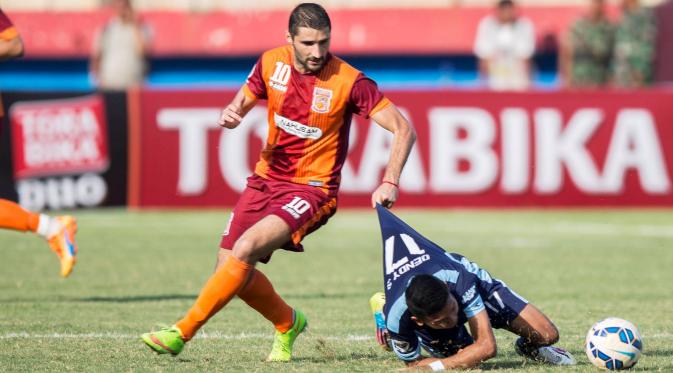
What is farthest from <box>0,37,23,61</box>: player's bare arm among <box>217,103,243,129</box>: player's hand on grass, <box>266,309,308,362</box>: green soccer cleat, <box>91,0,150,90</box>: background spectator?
<box>91,0,150,90</box>: background spectator

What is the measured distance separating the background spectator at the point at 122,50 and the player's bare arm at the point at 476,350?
13215mm

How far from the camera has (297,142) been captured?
754cm

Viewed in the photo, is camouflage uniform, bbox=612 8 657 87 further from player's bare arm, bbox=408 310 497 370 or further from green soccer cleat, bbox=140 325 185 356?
green soccer cleat, bbox=140 325 185 356

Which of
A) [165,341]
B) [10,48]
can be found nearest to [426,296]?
[165,341]

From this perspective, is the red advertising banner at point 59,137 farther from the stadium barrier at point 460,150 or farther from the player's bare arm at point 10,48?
the player's bare arm at point 10,48

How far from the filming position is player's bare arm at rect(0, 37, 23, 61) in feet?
30.1

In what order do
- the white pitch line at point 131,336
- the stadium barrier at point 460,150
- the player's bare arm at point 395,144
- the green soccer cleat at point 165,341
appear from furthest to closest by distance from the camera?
the stadium barrier at point 460,150
the white pitch line at point 131,336
the player's bare arm at point 395,144
the green soccer cleat at point 165,341

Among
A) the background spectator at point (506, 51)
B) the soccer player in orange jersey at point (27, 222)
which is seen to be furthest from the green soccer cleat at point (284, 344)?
the background spectator at point (506, 51)

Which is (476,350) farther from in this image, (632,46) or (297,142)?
(632,46)

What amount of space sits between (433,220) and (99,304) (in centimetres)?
715

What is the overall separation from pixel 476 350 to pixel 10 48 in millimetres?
4172

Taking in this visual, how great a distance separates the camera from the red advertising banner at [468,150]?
17109mm

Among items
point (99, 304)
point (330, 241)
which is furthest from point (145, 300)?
point (330, 241)

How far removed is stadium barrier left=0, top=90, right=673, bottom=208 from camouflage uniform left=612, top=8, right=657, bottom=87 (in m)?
2.82
